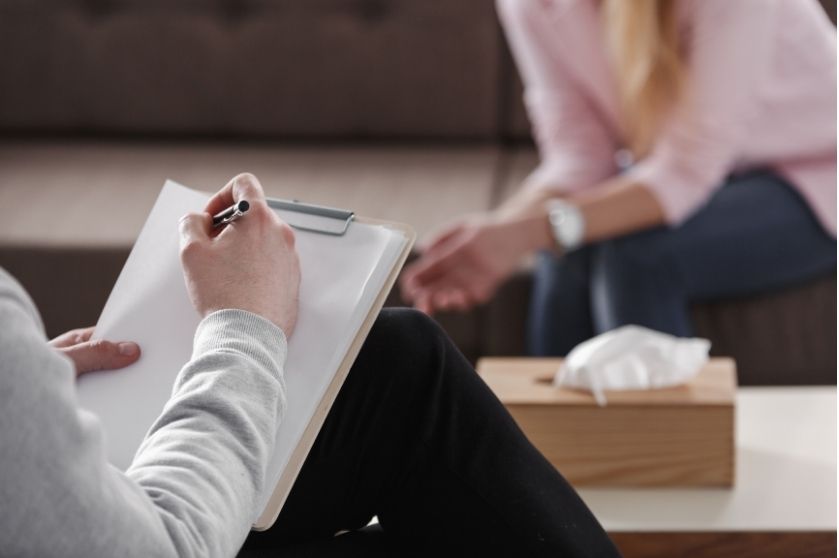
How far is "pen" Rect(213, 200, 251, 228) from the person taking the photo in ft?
2.66

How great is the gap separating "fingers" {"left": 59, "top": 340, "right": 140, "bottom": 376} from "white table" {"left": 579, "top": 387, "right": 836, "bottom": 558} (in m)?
0.48

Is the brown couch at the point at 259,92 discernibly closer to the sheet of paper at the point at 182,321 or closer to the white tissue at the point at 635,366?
the white tissue at the point at 635,366

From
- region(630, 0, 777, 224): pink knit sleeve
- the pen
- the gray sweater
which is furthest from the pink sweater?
the gray sweater

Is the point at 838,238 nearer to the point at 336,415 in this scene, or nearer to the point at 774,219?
the point at 774,219

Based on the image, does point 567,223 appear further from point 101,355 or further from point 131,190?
point 101,355

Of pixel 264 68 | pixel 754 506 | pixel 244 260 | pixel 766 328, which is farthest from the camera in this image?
pixel 264 68

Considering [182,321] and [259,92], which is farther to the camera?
[259,92]

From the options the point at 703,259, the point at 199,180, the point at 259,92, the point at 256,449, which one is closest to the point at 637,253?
the point at 703,259

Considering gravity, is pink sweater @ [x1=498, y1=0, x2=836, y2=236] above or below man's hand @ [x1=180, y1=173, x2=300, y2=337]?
below

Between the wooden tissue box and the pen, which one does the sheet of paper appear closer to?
the pen

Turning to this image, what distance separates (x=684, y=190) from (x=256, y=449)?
109 centimetres

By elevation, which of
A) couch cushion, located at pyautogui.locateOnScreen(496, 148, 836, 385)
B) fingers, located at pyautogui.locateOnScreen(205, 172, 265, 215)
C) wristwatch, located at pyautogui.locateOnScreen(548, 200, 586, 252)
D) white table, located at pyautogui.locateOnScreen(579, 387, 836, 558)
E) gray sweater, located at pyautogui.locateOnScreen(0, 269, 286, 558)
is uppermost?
fingers, located at pyautogui.locateOnScreen(205, 172, 265, 215)

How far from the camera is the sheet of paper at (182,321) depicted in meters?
0.80

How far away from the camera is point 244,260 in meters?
0.78
